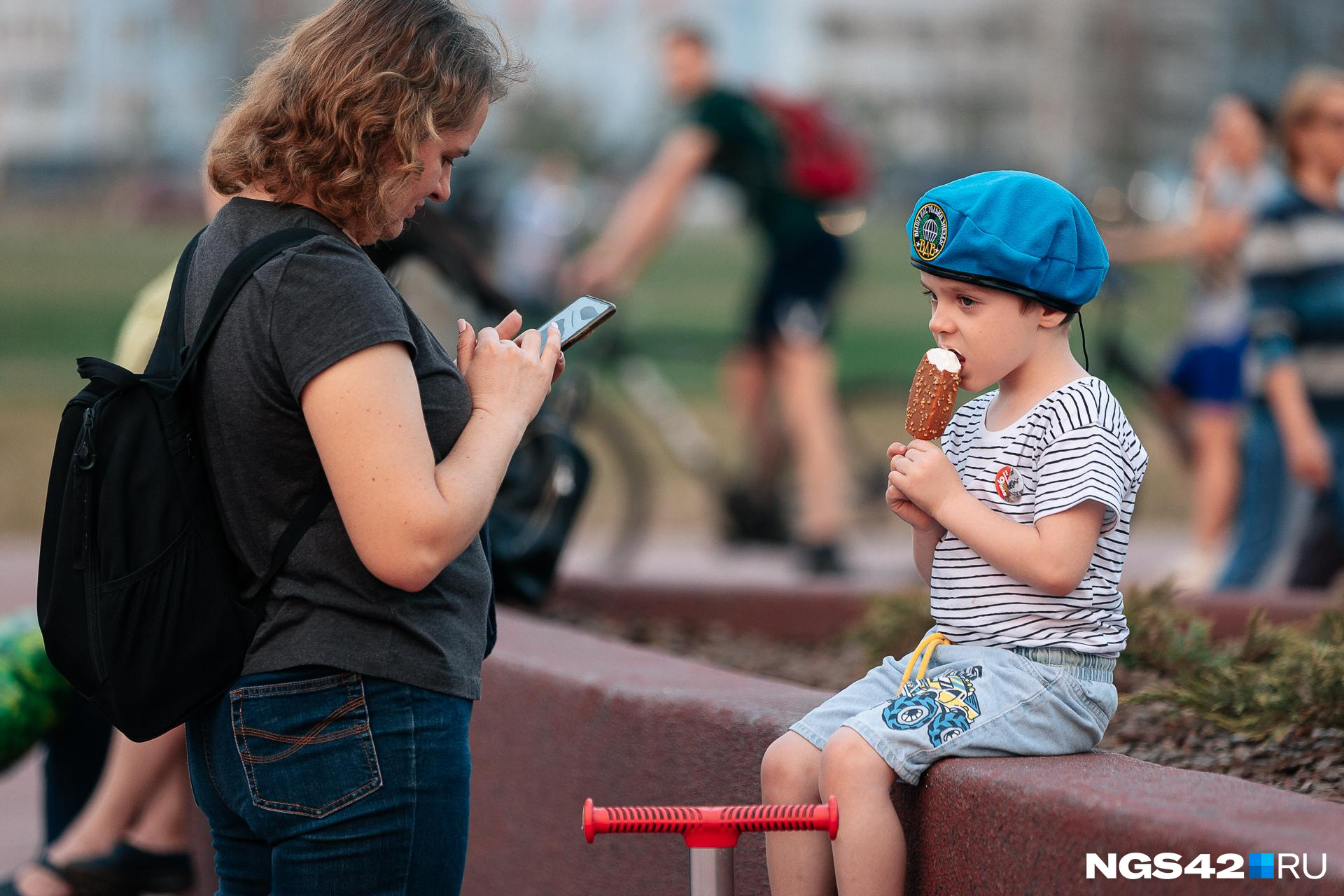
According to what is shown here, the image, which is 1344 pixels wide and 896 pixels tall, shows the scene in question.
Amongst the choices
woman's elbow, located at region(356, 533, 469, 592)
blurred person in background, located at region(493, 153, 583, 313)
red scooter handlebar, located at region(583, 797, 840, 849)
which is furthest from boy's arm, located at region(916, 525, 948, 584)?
blurred person in background, located at region(493, 153, 583, 313)

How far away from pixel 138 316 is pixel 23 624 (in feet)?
3.12

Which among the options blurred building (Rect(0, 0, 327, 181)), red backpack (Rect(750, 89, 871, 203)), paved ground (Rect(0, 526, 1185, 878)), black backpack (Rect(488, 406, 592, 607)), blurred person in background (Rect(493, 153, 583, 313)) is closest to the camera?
black backpack (Rect(488, 406, 592, 607))

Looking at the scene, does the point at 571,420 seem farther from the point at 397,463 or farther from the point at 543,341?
the point at 397,463

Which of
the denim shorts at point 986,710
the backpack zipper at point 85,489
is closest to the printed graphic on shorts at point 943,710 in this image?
the denim shorts at point 986,710

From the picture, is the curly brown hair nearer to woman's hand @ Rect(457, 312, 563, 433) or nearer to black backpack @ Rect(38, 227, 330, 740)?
black backpack @ Rect(38, 227, 330, 740)

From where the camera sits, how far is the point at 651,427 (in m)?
8.39

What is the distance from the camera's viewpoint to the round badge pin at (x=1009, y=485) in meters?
2.49

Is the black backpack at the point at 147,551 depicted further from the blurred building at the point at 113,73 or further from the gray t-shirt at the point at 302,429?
the blurred building at the point at 113,73

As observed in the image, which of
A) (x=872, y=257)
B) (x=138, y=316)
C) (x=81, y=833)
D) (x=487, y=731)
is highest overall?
(x=138, y=316)

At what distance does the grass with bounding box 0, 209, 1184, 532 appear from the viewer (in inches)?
369

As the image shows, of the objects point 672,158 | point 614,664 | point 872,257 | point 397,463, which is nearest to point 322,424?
point 397,463

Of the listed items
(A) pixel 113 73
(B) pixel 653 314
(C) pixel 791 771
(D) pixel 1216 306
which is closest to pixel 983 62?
(A) pixel 113 73

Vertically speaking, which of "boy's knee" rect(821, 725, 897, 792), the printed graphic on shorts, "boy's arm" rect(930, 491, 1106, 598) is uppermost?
"boy's arm" rect(930, 491, 1106, 598)

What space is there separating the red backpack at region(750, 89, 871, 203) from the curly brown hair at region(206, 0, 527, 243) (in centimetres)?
521
